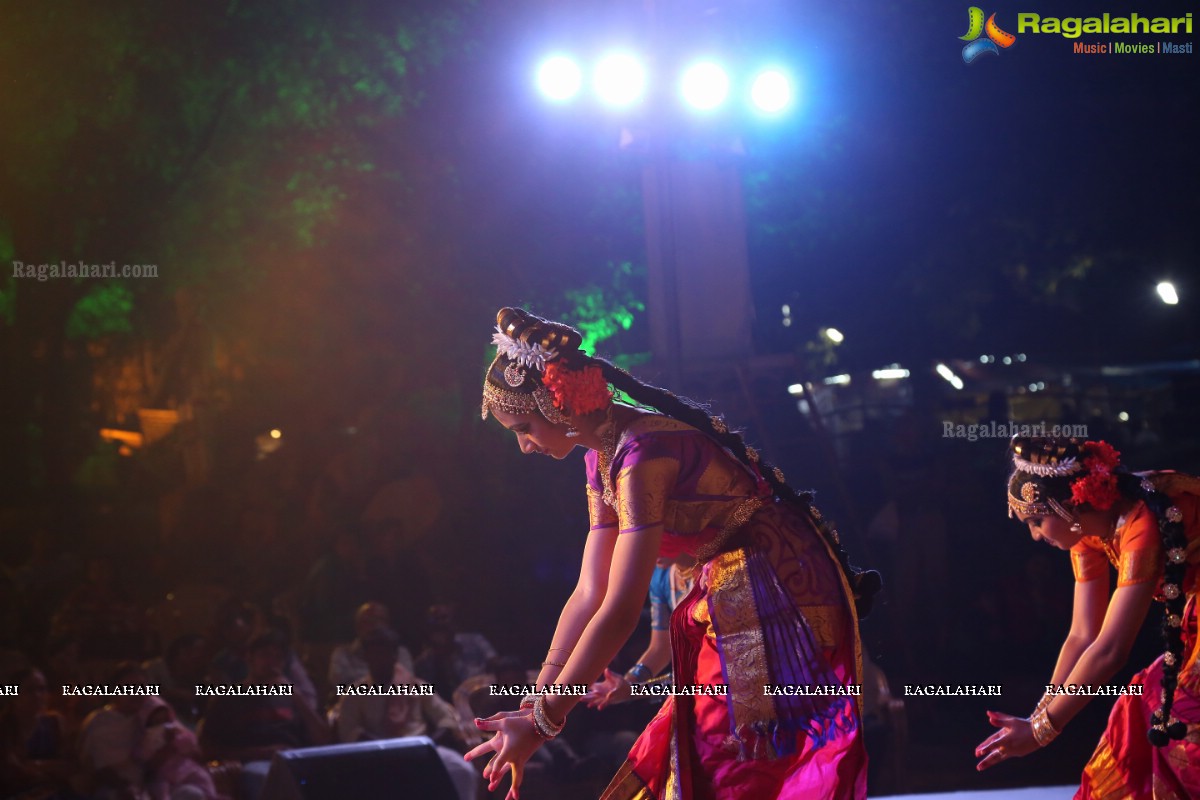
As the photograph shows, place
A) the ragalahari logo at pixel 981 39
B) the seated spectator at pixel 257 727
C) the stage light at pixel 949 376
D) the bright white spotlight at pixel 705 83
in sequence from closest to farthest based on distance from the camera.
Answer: the seated spectator at pixel 257 727, the bright white spotlight at pixel 705 83, the ragalahari logo at pixel 981 39, the stage light at pixel 949 376

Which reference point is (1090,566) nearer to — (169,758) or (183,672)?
(169,758)

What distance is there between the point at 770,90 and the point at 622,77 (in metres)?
0.71

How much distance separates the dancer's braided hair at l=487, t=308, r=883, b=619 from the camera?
2119 millimetres

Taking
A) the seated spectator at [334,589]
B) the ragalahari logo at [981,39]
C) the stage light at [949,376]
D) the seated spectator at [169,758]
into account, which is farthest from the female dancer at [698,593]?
the ragalahari logo at [981,39]

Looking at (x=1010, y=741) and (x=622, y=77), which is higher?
(x=622, y=77)

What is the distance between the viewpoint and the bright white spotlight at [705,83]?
16.3 ft

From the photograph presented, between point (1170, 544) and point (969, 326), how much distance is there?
3985 mm

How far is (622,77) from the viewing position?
5.01m

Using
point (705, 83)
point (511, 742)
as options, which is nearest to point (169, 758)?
point (511, 742)

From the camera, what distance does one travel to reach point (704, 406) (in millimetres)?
2211

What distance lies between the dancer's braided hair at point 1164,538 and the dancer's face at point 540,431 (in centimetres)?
123

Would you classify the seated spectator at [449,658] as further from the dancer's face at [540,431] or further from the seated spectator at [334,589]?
the dancer's face at [540,431]

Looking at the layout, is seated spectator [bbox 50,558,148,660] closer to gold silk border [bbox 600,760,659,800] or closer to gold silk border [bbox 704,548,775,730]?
gold silk border [bbox 600,760,659,800]

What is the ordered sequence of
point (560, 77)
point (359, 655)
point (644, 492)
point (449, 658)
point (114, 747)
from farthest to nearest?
point (560, 77) < point (449, 658) < point (359, 655) < point (114, 747) < point (644, 492)
